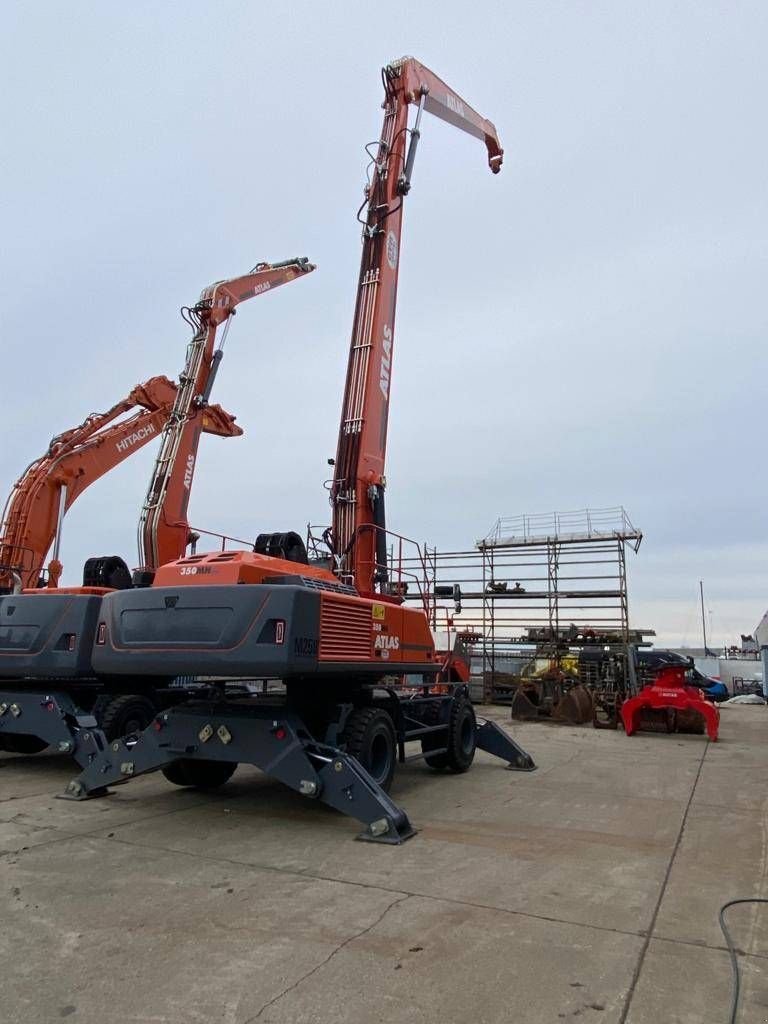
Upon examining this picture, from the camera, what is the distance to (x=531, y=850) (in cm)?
588

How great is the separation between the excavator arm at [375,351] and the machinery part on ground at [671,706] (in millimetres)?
7208

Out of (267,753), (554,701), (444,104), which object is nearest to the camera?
(267,753)

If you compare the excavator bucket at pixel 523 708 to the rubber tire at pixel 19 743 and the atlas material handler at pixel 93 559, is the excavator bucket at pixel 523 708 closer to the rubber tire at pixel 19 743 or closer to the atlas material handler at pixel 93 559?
the atlas material handler at pixel 93 559

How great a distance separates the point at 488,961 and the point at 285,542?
455 centimetres

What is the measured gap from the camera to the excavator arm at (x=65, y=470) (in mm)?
13953

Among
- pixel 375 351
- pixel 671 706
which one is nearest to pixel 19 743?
pixel 375 351

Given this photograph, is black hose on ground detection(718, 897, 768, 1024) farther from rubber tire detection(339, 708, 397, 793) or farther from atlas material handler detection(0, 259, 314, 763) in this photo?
atlas material handler detection(0, 259, 314, 763)

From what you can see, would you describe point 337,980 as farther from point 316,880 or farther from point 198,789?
point 198,789

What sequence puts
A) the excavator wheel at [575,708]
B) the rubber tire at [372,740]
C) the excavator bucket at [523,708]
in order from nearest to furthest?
the rubber tire at [372,740]
the excavator wheel at [575,708]
the excavator bucket at [523,708]

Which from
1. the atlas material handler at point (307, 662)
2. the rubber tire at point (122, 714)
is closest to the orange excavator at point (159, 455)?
the rubber tire at point (122, 714)

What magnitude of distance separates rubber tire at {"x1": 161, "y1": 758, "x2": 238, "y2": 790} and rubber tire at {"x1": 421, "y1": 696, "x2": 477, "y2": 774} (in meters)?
2.42

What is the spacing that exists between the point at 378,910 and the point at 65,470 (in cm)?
1237

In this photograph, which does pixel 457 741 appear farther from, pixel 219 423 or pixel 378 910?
pixel 219 423

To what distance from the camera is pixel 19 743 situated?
34.2 feet
